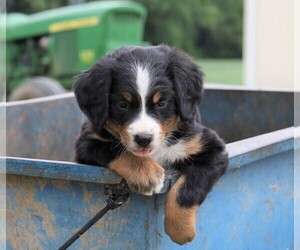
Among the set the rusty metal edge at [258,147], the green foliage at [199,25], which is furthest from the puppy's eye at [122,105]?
the green foliage at [199,25]

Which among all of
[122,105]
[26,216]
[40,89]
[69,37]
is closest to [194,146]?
[122,105]

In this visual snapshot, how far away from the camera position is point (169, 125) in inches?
106

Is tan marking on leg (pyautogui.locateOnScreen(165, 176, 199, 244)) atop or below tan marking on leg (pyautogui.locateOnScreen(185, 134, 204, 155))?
below

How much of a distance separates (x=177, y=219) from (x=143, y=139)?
0.31m

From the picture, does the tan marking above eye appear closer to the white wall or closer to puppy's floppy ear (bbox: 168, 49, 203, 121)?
puppy's floppy ear (bbox: 168, 49, 203, 121)

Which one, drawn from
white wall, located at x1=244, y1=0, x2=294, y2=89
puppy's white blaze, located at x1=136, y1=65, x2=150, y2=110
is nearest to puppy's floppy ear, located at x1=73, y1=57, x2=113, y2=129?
puppy's white blaze, located at x1=136, y1=65, x2=150, y2=110

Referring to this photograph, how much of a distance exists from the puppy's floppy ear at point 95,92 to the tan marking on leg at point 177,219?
15.5 inches

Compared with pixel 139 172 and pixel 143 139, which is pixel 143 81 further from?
pixel 139 172

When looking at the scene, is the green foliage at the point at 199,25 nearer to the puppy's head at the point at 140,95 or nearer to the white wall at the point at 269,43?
the white wall at the point at 269,43

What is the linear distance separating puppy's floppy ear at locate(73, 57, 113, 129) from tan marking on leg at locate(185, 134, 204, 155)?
373mm

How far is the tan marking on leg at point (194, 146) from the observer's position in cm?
275

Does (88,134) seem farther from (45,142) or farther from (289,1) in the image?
(289,1)

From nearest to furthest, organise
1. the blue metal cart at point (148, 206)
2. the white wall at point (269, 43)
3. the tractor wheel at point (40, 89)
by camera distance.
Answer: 1. the blue metal cart at point (148, 206)
2. the tractor wheel at point (40, 89)
3. the white wall at point (269, 43)

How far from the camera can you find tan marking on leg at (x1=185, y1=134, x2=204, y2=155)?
2.75m
